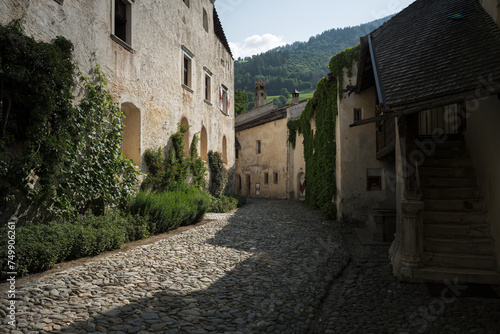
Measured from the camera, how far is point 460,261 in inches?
191

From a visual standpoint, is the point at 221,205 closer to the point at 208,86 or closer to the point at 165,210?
the point at 165,210

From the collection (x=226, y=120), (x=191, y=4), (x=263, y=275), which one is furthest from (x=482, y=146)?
(x=226, y=120)

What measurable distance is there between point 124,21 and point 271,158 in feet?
55.5

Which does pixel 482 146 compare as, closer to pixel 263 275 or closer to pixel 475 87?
pixel 475 87

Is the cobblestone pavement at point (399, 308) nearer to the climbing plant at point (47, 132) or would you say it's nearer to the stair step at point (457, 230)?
the stair step at point (457, 230)

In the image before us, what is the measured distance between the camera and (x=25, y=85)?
18.6ft

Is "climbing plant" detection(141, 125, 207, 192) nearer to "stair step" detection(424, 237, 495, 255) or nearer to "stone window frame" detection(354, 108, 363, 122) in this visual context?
"stone window frame" detection(354, 108, 363, 122)

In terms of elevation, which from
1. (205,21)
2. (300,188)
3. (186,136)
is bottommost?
(300,188)

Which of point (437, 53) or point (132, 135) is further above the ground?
point (437, 53)

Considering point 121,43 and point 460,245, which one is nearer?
point 460,245

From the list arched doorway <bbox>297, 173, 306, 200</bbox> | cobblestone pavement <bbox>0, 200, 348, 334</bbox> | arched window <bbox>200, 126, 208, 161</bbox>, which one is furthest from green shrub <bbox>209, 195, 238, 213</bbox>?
arched doorway <bbox>297, 173, 306, 200</bbox>

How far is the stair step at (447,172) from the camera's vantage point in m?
5.92

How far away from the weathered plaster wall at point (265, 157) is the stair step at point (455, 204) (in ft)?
57.8

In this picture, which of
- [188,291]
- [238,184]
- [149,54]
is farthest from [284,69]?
[188,291]
